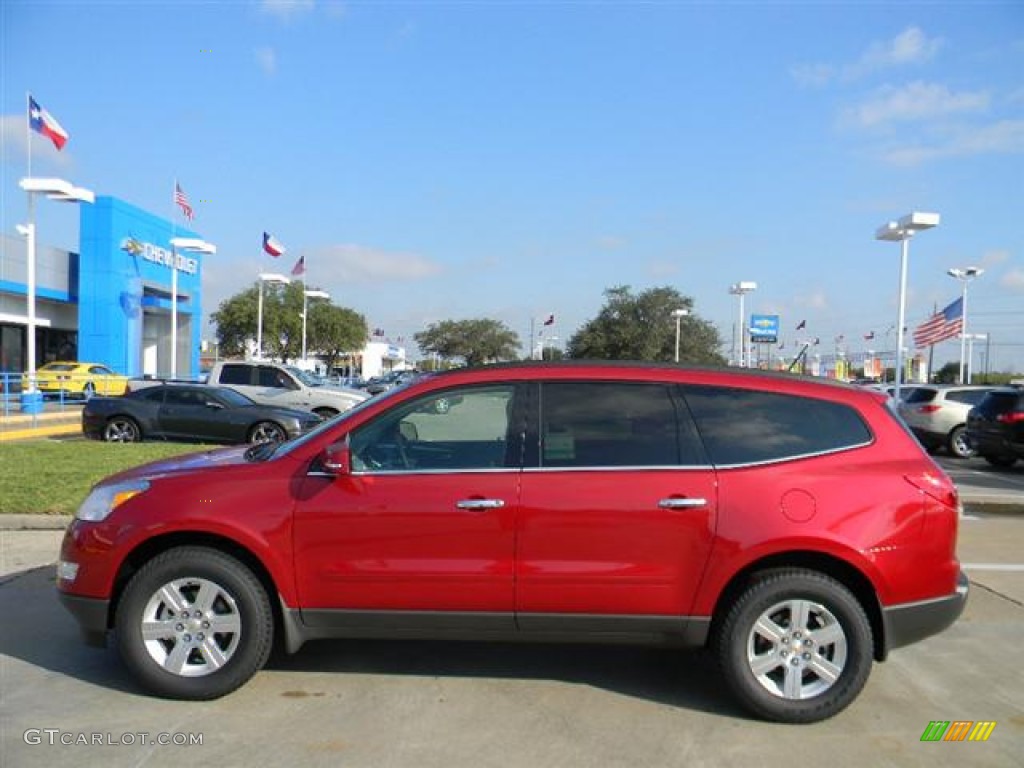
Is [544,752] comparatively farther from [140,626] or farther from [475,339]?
[475,339]

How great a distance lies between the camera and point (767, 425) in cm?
438

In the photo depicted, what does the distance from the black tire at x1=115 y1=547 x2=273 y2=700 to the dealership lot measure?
121 mm

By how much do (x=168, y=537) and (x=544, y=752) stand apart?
2.20m

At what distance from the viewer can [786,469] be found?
13.9ft

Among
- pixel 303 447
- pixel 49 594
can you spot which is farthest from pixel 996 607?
pixel 49 594

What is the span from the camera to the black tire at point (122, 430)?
15820 millimetres

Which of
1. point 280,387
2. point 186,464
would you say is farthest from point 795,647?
point 280,387

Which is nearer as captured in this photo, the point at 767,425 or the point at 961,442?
the point at 767,425

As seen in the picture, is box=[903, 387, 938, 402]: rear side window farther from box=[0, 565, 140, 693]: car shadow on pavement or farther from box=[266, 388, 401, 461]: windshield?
box=[0, 565, 140, 693]: car shadow on pavement

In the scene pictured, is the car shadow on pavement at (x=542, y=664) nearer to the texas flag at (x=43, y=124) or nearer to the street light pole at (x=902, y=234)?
the street light pole at (x=902, y=234)

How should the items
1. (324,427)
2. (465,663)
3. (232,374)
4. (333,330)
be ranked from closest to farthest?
(324,427) < (465,663) < (232,374) < (333,330)

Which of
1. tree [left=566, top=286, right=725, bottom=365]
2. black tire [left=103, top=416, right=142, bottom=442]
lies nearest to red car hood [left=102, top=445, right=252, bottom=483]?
black tire [left=103, top=416, right=142, bottom=442]

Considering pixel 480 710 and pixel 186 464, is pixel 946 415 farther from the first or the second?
pixel 186 464

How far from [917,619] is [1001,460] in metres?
13.4
